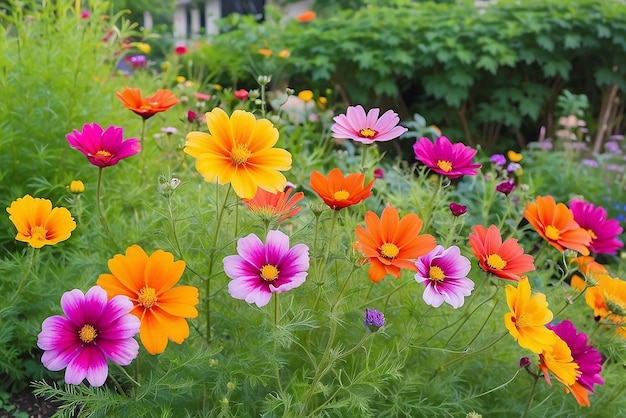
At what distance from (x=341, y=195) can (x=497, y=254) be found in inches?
12.0

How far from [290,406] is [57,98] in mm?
1211

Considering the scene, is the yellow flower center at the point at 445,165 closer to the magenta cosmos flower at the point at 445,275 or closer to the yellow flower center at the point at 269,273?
the magenta cosmos flower at the point at 445,275

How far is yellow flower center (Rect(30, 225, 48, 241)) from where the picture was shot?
99 centimetres

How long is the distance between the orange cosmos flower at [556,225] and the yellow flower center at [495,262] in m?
0.20

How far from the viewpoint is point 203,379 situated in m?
1.06

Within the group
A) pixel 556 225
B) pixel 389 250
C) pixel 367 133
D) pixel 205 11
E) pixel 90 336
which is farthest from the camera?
pixel 205 11

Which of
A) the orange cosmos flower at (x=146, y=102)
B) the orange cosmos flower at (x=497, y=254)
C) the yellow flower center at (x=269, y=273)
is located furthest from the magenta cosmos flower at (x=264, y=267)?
the orange cosmos flower at (x=146, y=102)

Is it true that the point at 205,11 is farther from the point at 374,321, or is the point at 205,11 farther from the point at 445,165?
the point at 374,321

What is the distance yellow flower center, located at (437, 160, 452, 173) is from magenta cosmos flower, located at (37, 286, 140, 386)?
0.62 meters

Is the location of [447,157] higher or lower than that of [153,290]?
higher

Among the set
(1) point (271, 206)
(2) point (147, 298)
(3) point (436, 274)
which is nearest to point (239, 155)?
(1) point (271, 206)

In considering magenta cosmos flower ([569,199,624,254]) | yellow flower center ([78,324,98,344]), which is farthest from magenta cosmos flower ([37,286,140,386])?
magenta cosmos flower ([569,199,624,254])

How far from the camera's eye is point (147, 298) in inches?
33.6

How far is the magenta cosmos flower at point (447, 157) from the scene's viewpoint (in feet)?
3.65
